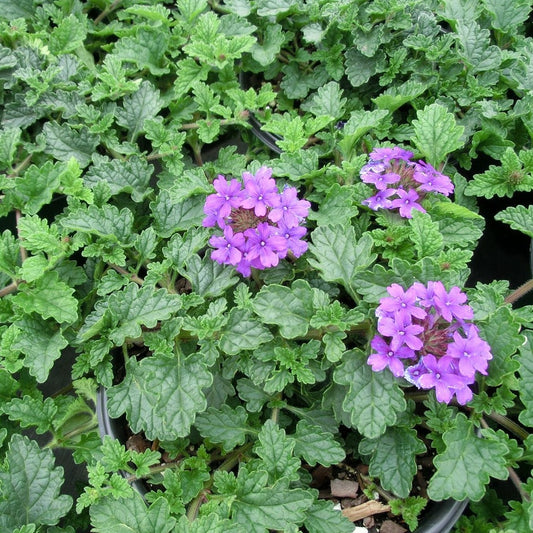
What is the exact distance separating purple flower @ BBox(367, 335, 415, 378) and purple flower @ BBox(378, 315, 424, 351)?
4 centimetres

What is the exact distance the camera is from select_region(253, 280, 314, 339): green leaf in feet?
5.74

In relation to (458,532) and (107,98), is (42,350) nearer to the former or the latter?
(107,98)

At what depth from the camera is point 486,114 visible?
7.41ft

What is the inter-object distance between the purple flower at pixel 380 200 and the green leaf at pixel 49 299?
3.52 feet

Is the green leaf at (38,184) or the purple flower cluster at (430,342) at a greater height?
the green leaf at (38,184)

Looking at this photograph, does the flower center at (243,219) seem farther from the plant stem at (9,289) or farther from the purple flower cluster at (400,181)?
the plant stem at (9,289)

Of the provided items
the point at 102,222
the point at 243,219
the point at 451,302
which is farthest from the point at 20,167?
the point at 451,302

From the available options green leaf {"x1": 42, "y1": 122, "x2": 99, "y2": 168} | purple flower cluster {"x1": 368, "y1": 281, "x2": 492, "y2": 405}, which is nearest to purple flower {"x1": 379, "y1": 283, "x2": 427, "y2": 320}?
purple flower cluster {"x1": 368, "y1": 281, "x2": 492, "y2": 405}

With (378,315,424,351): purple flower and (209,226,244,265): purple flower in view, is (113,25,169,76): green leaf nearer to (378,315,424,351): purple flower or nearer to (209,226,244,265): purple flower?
(209,226,244,265): purple flower

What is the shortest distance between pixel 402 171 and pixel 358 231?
266mm

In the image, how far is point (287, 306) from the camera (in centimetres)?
179

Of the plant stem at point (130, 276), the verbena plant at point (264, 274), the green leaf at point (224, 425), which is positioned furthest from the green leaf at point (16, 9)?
the green leaf at point (224, 425)

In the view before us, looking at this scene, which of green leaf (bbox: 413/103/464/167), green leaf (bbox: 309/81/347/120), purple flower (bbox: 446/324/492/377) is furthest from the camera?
green leaf (bbox: 309/81/347/120)

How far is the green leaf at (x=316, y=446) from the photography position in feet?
5.74
